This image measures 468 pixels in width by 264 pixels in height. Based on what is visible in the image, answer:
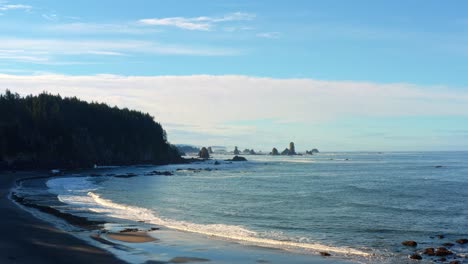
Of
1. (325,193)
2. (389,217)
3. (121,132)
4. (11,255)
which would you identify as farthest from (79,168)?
(11,255)

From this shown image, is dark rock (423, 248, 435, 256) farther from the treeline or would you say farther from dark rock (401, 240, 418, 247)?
the treeline

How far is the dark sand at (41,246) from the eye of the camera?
18222mm

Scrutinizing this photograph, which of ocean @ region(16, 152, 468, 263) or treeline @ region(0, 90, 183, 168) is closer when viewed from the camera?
ocean @ region(16, 152, 468, 263)

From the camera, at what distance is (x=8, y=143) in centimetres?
9781

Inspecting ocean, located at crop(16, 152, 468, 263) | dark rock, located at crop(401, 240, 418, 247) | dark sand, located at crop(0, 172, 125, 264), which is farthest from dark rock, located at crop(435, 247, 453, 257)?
dark sand, located at crop(0, 172, 125, 264)

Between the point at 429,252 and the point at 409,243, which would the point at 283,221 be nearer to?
the point at 409,243

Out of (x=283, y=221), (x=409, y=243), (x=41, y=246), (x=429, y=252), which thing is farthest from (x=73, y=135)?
(x=429, y=252)

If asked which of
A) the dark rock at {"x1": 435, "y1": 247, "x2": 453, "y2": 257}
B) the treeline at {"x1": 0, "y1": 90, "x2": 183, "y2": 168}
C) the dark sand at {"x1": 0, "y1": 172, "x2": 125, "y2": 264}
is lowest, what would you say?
the dark rock at {"x1": 435, "y1": 247, "x2": 453, "y2": 257}

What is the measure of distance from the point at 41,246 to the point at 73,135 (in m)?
107

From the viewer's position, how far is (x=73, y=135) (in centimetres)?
12212

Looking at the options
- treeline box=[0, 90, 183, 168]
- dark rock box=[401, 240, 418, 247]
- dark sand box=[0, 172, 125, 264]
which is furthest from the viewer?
treeline box=[0, 90, 183, 168]

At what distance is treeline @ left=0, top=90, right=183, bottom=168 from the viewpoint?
336 feet

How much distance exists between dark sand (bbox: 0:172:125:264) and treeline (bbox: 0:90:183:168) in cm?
7608

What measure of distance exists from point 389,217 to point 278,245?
13.9 m
